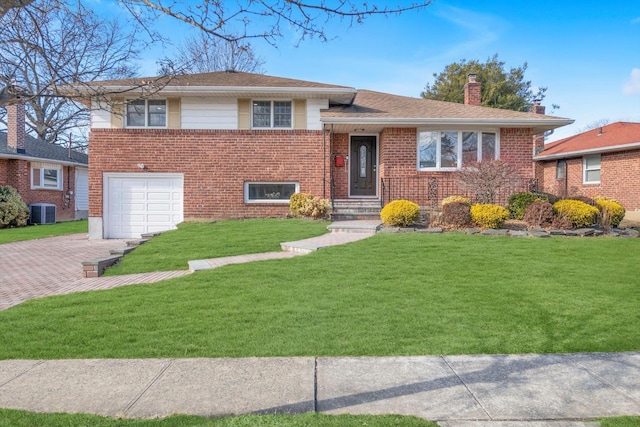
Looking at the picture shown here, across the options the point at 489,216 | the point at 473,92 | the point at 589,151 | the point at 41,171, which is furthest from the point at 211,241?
the point at 589,151

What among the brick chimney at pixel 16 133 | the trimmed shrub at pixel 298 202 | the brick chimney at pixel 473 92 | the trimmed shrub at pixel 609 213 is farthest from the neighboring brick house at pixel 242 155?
the brick chimney at pixel 16 133

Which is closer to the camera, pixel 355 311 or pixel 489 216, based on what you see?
pixel 355 311

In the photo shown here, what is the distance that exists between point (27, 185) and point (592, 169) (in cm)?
2793

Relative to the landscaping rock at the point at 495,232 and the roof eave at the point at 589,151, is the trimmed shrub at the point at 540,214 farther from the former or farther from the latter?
the roof eave at the point at 589,151

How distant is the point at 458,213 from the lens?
10.9 metres

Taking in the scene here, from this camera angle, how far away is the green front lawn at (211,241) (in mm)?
8727

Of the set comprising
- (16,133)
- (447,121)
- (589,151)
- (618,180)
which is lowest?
(618,180)

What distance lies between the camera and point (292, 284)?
6484 millimetres

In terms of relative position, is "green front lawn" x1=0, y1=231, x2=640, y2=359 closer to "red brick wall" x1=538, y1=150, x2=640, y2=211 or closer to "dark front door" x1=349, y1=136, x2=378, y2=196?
"dark front door" x1=349, y1=136, x2=378, y2=196

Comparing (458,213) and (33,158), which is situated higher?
(33,158)

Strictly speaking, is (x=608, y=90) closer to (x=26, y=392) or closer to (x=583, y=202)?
(x=583, y=202)

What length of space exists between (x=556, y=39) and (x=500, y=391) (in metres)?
13.7

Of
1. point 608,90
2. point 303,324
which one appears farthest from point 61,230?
point 608,90

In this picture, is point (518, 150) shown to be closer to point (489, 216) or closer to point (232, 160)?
point (489, 216)
